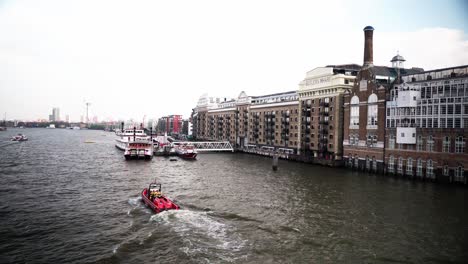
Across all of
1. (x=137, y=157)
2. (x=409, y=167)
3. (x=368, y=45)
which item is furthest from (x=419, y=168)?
(x=137, y=157)

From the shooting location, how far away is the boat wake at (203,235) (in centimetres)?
2839

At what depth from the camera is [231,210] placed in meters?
42.0

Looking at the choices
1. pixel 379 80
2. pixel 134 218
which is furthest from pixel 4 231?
pixel 379 80

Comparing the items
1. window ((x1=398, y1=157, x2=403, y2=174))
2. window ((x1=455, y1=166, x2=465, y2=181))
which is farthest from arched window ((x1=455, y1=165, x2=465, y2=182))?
window ((x1=398, y1=157, x2=403, y2=174))

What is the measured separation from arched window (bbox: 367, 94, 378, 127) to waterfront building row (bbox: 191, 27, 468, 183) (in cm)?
20

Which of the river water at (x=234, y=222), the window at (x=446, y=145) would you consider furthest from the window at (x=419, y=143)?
the river water at (x=234, y=222)

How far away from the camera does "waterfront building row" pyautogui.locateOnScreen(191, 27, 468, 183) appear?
197 ft

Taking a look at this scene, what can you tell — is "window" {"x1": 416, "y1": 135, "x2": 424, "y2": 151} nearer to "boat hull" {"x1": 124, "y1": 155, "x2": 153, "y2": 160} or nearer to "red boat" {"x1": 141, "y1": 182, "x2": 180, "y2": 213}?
A: "red boat" {"x1": 141, "y1": 182, "x2": 180, "y2": 213}

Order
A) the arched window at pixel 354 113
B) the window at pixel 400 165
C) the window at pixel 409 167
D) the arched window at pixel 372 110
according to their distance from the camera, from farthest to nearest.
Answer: the arched window at pixel 354 113 → the arched window at pixel 372 110 → the window at pixel 400 165 → the window at pixel 409 167

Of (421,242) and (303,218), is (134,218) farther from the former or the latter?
(421,242)

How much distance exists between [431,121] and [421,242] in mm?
38746

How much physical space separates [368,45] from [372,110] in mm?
16731

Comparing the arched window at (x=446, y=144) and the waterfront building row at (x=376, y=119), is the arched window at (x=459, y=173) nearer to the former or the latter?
the waterfront building row at (x=376, y=119)

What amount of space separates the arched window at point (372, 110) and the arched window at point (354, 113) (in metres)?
4.09
